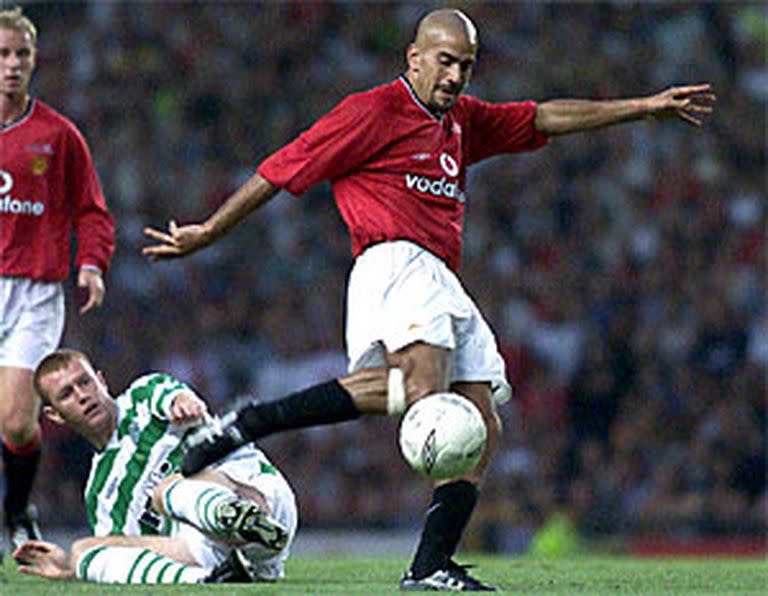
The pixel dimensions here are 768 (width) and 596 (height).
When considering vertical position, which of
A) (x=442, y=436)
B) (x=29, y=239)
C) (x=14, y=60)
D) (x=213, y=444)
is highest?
(x=14, y=60)

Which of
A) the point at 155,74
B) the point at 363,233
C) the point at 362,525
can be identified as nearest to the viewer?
the point at 363,233

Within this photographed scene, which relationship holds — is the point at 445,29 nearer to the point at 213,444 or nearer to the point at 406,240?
the point at 406,240

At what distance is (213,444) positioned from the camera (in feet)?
18.3

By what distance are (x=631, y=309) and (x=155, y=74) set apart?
16.5 feet

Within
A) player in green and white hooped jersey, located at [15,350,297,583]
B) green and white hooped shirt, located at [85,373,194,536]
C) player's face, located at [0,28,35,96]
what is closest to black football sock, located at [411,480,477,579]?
player in green and white hooped jersey, located at [15,350,297,583]

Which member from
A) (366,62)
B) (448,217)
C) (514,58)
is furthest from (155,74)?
(448,217)

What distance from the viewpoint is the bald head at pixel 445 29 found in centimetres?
588

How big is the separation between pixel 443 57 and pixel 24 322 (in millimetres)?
2631

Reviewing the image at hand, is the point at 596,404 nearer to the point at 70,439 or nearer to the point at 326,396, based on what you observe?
the point at 70,439

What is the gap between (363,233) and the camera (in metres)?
5.87

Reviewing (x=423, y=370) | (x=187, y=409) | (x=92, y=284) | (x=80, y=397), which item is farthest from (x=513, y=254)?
(x=423, y=370)

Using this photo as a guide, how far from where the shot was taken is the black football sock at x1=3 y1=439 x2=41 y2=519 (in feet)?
24.6

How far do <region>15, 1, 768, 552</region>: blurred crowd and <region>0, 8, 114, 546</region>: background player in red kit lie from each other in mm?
4094

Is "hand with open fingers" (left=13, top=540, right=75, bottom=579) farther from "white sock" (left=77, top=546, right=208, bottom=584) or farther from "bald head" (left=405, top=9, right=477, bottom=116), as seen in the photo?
"bald head" (left=405, top=9, right=477, bottom=116)
